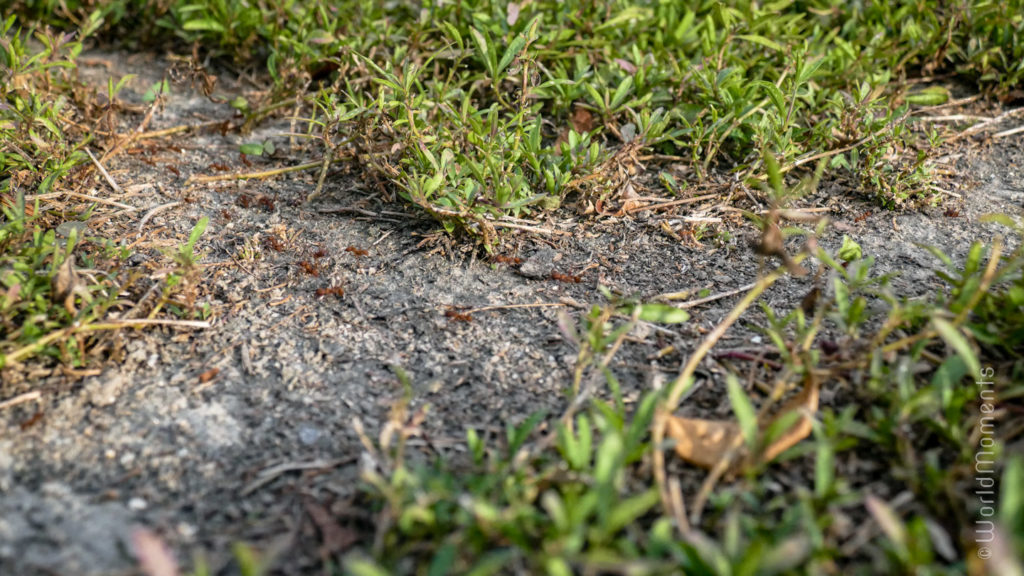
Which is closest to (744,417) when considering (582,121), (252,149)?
(582,121)

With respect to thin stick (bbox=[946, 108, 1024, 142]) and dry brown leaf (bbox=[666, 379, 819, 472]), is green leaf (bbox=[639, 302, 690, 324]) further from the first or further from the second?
thin stick (bbox=[946, 108, 1024, 142])

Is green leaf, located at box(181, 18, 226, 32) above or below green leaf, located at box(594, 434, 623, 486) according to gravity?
above

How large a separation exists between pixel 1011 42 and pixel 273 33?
12.0 feet

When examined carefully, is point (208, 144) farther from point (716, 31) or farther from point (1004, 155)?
point (1004, 155)

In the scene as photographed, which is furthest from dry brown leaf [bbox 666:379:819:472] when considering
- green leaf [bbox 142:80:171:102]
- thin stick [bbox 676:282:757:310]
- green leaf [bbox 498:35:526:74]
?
green leaf [bbox 142:80:171:102]

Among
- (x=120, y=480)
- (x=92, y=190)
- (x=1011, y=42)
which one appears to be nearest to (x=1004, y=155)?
(x=1011, y=42)

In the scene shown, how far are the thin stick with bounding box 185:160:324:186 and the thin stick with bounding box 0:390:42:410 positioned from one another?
1.26 meters

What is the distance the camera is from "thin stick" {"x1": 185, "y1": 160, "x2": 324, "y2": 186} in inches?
125

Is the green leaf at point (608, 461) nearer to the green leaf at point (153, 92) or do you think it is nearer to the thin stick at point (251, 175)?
the thin stick at point (251, 175)

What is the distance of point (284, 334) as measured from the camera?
249 cm

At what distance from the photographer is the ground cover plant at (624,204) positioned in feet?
5.52

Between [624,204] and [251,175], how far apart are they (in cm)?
159

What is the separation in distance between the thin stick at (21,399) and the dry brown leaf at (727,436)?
5.80ft

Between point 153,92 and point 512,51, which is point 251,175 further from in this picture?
point 512,51
